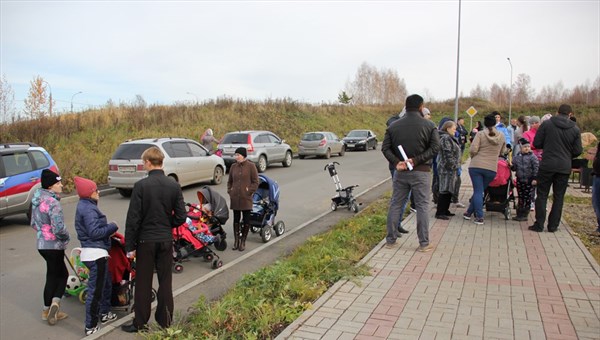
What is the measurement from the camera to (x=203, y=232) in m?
6.78

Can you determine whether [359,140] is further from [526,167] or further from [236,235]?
[236,235]

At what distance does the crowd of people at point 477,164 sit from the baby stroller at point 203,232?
8.63 feet

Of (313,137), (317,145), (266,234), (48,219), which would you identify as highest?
(313,137)

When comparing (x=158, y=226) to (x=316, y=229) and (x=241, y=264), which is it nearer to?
(x=241, y=264)

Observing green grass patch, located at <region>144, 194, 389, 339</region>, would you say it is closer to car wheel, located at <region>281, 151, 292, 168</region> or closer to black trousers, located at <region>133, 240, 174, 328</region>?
black trousers, located at <region>133, 240, 174, 328</region>

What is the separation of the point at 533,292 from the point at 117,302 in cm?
462

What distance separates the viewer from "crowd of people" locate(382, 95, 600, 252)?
6371 millimetres

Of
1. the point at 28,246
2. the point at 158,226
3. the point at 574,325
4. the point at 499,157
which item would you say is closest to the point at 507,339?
the point at 574,325

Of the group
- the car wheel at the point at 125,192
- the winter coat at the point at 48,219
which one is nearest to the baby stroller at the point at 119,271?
the winter coat at the point at 48,219

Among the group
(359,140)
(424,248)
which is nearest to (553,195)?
(424,248)

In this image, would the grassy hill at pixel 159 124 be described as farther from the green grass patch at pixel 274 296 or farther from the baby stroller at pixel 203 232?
the green grass patch at pixel 274 296

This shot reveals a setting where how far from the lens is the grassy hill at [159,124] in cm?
1754

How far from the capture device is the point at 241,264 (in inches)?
270

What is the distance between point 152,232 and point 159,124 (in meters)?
23.0
